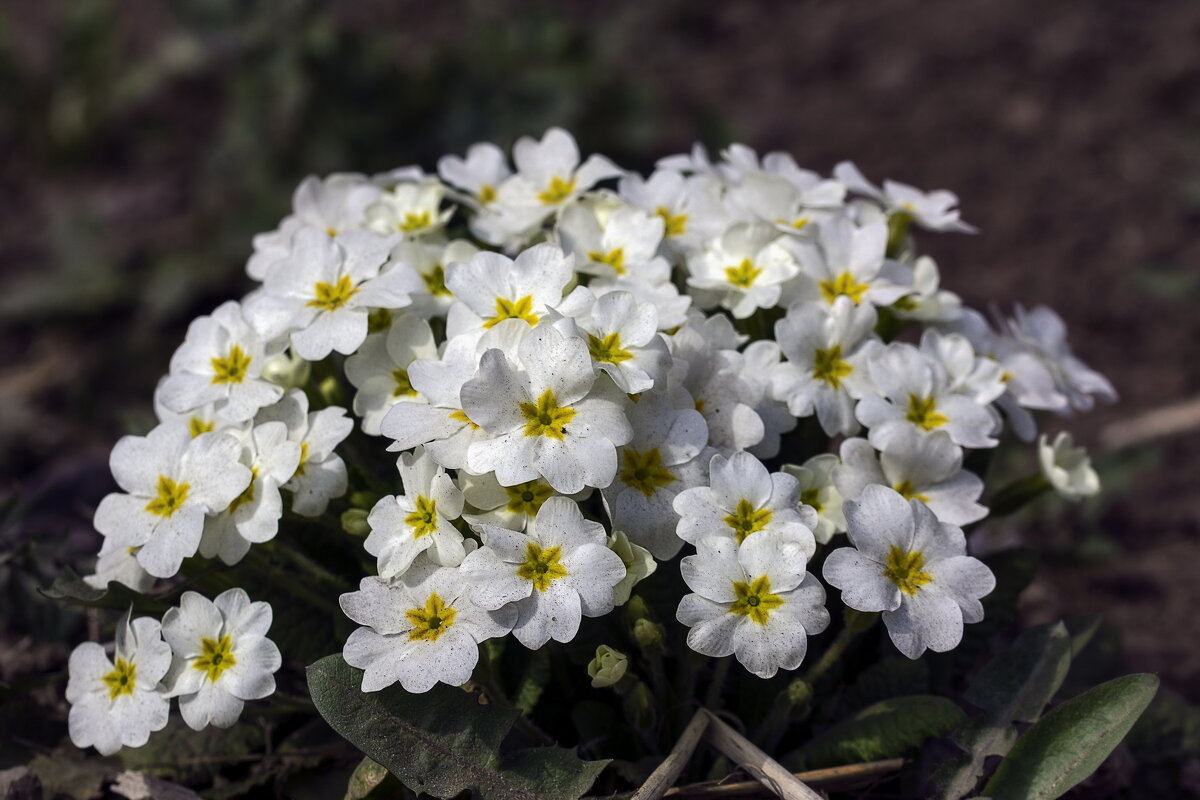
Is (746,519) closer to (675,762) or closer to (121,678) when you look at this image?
(675,762)

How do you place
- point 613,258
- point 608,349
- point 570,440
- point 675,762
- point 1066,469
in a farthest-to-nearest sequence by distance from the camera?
1. point 1066,469
2. point 613,258
3. point 675,762
4. point 608,349
5. point 570,440

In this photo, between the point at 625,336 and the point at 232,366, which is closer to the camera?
the point at 625,336

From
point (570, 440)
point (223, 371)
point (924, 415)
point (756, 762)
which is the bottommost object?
point (756, 762)

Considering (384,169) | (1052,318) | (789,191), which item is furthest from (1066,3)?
(789,191)

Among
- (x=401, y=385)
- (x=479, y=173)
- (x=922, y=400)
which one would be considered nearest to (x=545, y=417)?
(x=401, y=385)

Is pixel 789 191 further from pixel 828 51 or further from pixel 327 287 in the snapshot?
pixel 828 51

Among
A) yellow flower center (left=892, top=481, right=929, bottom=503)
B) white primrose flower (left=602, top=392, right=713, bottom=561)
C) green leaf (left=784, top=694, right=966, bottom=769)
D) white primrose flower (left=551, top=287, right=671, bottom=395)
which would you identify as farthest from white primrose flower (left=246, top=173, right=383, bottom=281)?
green leaf (left=784, top=694, right=966, bottom=769)

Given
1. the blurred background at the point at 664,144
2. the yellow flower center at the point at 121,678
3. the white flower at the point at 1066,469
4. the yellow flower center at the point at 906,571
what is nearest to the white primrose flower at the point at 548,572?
the yellow flower center at the point at 906,571
